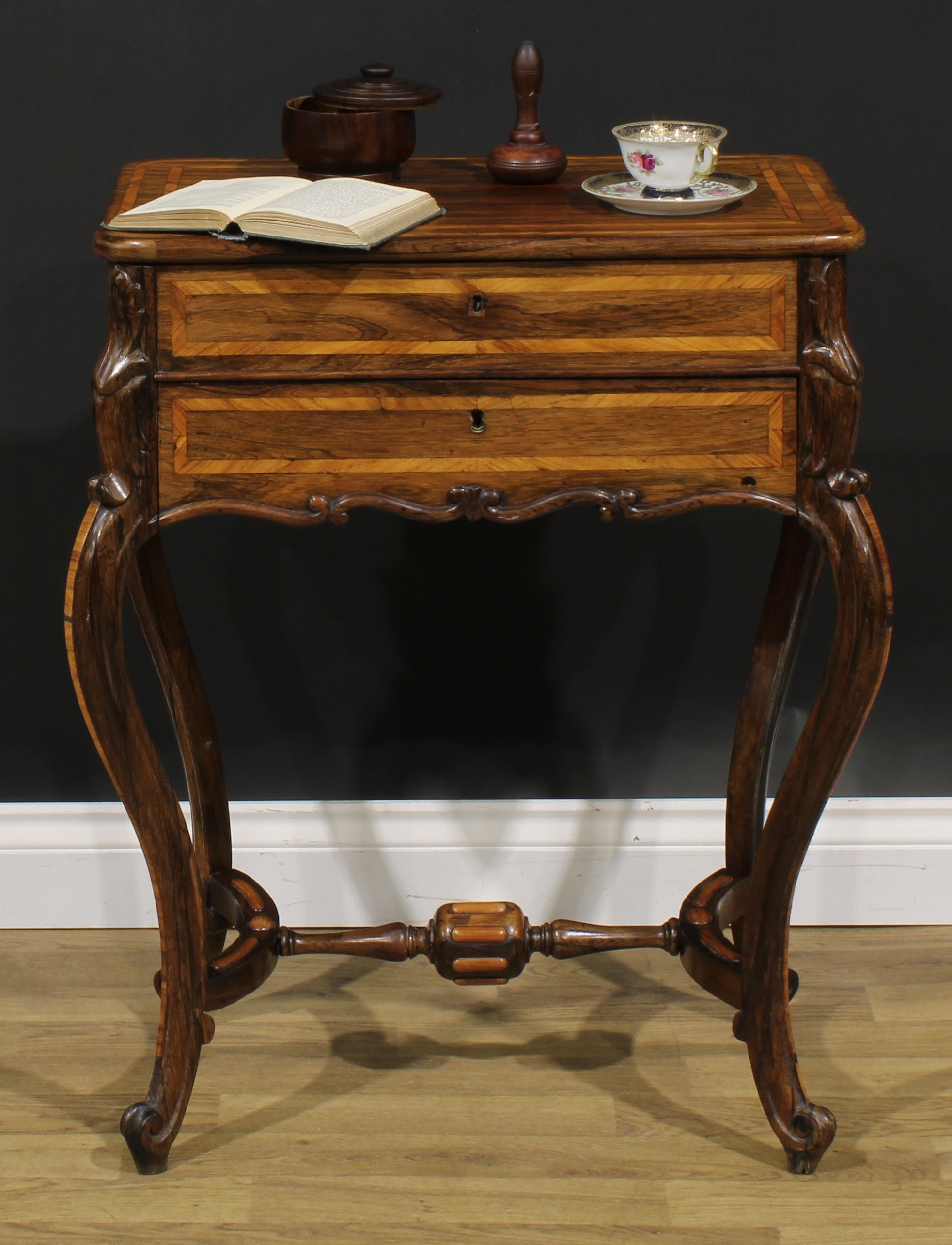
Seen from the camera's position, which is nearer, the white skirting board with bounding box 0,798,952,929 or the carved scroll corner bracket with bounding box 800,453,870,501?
the carved scroll corner bracket with bounding box 800,453,870,501

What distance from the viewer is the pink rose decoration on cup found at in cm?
152

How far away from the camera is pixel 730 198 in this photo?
1511 millimetres

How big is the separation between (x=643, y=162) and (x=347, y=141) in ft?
1.05

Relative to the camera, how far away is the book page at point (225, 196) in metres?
1.41

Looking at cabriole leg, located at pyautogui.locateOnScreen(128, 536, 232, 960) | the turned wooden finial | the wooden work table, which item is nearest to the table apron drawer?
the wooden work table

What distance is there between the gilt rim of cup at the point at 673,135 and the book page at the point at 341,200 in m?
0.25

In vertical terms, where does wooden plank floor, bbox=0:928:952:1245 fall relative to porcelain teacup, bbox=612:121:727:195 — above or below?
below

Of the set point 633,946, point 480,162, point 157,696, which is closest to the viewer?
point 480,162

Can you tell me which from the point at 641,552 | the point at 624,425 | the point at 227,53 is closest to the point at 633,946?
the point at 641,552

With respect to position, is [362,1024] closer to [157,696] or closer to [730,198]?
[157,696]

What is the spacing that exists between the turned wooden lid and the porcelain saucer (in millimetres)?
203

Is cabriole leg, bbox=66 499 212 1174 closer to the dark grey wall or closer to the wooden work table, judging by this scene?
the wooden work table

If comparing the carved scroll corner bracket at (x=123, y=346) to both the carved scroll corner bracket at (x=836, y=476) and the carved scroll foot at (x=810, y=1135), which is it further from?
the carved scroll foot at (x=810, y=1135)

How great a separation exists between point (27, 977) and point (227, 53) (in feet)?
4.47
